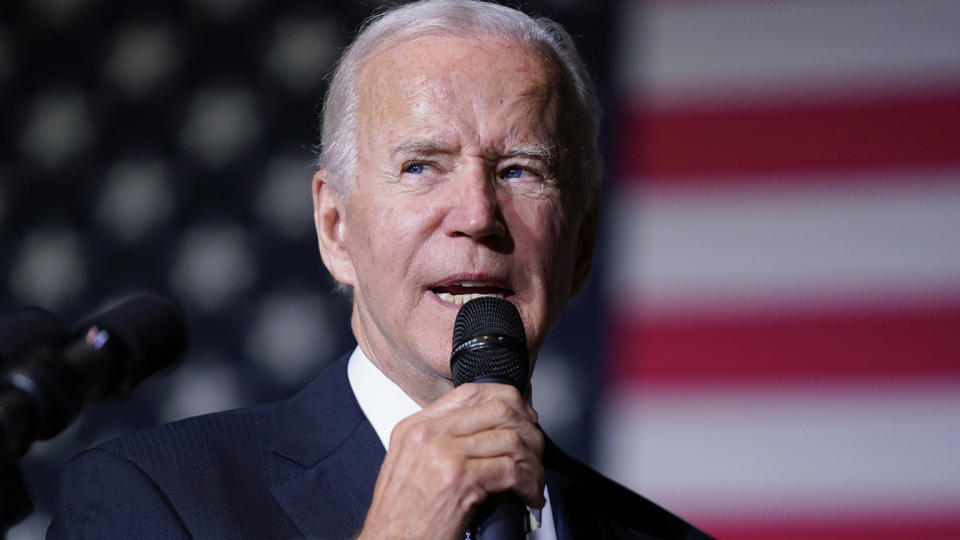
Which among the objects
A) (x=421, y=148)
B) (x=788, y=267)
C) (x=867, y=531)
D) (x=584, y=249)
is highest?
(x=421, y=148)

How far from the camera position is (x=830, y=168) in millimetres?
2980

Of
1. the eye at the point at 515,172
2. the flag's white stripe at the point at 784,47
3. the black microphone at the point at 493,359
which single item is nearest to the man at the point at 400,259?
the eye at the point at 515,172

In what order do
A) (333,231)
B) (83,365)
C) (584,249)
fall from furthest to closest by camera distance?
(584,249)
(333,231)
(83,365)

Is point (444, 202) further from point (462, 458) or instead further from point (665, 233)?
point (665, 233)

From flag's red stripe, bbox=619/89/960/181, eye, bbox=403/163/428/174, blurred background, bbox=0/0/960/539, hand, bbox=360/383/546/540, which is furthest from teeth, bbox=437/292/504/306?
flag's red stripe, bbox=619/89/960/181

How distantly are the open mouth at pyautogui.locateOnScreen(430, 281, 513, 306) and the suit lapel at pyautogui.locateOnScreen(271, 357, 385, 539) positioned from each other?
23cm

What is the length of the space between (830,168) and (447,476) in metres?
2.14

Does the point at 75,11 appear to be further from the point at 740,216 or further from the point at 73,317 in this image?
the point at 740,216

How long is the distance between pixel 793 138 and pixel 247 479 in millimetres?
1964

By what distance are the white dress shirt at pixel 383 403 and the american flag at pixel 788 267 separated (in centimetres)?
136

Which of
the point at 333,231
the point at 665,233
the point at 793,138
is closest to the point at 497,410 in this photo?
the point at 333,231

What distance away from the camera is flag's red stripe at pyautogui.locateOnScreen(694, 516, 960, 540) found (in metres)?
2.88

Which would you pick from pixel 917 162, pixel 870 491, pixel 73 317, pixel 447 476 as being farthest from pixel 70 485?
pixel 917 162

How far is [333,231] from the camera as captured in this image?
164 centimetres
